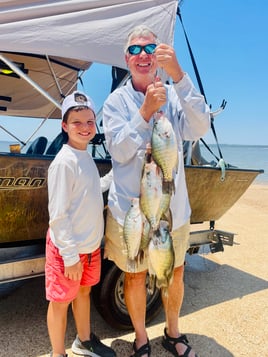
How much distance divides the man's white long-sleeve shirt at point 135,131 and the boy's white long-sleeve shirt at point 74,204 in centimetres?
17

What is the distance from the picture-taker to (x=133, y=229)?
213 cm

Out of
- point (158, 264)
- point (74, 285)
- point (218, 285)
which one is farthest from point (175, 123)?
point (218, 285)

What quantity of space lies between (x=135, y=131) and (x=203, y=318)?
2.47 metres

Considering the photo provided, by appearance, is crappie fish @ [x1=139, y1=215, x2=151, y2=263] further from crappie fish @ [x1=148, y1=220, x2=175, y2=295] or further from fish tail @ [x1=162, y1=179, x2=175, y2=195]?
fish tail @ [x1=162, y1=179, x2=175, y2=195]

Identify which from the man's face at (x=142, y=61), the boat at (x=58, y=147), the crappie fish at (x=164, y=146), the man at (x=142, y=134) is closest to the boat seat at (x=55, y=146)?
the boat at (x=58, y=147)

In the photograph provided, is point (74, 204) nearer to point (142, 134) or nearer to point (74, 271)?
point (74, 271)

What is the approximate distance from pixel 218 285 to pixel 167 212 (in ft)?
10.1

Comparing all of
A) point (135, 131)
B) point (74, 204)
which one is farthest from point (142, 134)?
point (74, 204)

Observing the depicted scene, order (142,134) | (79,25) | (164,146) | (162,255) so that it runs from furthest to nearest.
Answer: (79,25) → (142,134) → (162,255) → (164,146)

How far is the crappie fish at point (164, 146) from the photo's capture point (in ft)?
6.28

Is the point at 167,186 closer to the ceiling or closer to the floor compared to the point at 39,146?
closer to the floor

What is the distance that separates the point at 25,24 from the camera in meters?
2.83

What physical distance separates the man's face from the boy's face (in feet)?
1.46

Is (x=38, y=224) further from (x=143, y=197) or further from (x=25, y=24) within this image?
(x=25, y=24)
